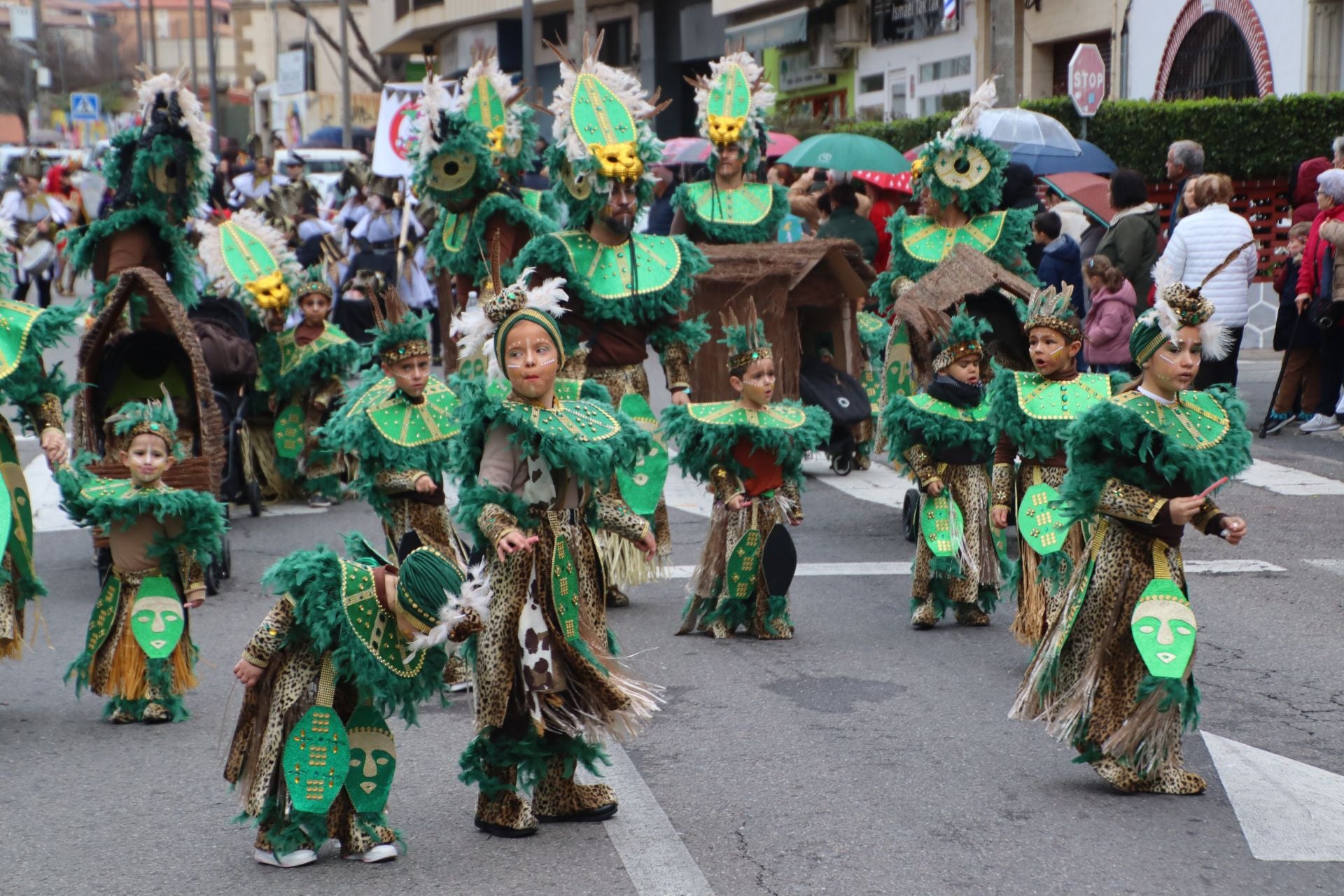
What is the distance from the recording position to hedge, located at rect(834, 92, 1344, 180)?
1736 centimetres

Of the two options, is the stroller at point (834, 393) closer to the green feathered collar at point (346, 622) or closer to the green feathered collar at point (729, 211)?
the green feathered collar at point (729, 211)

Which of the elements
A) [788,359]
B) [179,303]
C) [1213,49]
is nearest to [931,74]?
[1213,49]

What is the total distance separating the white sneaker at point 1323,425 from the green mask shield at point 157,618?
9708mm

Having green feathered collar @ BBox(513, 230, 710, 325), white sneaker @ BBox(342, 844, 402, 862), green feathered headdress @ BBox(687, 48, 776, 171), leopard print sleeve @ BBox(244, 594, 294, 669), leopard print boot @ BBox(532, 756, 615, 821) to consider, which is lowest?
white sneaker @ BBox(342, 844, 402, 862)

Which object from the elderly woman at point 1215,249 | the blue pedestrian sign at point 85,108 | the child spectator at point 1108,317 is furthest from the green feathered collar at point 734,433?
the blue pedestrian sign at point 85,108

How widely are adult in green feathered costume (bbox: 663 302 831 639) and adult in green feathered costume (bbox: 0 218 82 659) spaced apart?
271 centimetres

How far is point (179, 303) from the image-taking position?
934 centimetres

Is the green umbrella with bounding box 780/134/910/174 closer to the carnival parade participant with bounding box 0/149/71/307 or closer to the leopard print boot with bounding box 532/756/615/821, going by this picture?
the leopard print boot with bounding box 532/756/615/821

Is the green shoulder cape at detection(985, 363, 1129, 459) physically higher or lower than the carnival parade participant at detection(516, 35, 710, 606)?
lower

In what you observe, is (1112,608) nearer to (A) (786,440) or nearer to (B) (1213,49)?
(A) (786,440)

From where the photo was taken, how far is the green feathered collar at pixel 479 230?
9.98 metres

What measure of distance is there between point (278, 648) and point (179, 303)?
486 cm

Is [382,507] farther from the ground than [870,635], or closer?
farther from the ground

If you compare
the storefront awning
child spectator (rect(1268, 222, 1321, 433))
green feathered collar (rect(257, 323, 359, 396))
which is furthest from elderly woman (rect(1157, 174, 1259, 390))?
the storefront awning
